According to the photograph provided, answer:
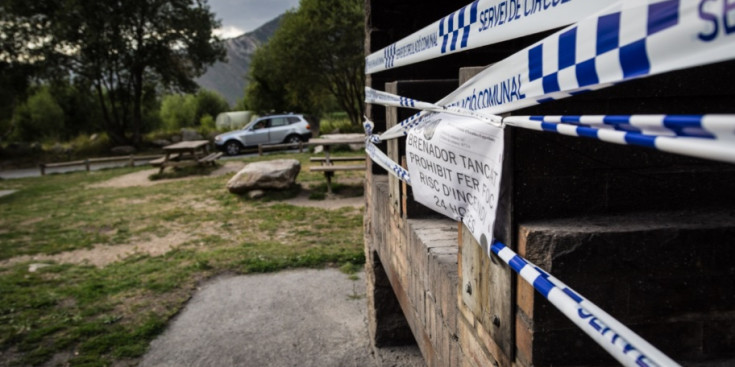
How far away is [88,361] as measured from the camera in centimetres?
495

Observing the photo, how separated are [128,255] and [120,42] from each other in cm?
2156

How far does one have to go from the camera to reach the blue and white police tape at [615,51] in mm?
780

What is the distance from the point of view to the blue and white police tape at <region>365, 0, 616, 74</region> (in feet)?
4.13

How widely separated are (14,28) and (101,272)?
23415mm

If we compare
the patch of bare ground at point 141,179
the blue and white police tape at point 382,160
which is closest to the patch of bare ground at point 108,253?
the blue and white police tape at point 382,160

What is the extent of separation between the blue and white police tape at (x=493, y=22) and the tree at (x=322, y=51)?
27.7 meters

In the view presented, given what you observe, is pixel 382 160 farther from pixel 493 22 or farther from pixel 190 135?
pixel 190 135

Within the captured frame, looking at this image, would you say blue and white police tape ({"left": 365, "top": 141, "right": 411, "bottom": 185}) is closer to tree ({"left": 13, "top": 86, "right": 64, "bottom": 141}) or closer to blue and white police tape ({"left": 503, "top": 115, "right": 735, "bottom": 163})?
blue and white police tape ({"left": 503, "top": 115, "right": 735, "bottom": 163})

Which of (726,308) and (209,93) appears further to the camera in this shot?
(209,93)

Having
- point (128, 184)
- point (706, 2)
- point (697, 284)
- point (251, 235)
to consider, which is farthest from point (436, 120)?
point (128, 184)

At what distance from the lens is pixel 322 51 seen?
30.7m

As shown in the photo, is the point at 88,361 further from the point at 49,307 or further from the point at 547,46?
the point at 547,46

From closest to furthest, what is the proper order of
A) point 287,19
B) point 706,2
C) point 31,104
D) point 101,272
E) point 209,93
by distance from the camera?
point 706,2, point 101,272, point 287,19, point 31,104, point 209,93

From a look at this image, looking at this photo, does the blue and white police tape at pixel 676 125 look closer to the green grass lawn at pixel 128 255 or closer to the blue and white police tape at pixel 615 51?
the blue and white police tape at pixel 615 51
